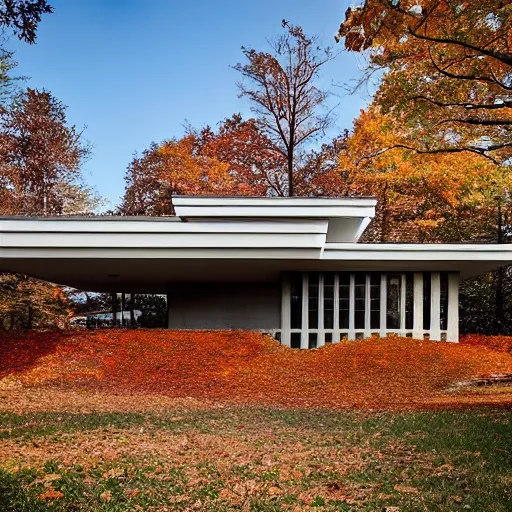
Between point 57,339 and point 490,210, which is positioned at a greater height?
point 490,210

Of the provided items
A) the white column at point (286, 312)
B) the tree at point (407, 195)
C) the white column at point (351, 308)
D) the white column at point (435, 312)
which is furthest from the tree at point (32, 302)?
the white column at point (435, 312)

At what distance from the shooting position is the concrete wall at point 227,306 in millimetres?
18688

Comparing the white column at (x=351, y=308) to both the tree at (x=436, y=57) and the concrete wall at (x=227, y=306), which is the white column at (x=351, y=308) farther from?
the tree at (x=436, y=57)

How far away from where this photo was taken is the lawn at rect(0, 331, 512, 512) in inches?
186

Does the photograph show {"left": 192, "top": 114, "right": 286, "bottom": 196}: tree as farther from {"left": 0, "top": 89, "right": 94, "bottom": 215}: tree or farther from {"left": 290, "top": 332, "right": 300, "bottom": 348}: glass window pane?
{"left": 290, "top": 332, "right": 300, "bottom": 348}: glass window pane

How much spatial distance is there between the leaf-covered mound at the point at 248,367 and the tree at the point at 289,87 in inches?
510

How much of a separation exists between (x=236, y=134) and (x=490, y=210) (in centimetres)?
1313

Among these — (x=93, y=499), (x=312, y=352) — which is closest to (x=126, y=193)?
(x=312, y=352)

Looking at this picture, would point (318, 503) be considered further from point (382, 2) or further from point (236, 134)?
point (236, 134)

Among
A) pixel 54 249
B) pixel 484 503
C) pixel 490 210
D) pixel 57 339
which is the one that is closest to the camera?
pixel 484 503

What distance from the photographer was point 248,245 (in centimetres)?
1368

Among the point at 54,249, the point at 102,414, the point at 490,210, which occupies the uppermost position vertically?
the point at 490,210

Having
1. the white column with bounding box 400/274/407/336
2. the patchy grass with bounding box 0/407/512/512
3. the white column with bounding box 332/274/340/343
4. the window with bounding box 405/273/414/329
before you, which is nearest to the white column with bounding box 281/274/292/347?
the white column with bounding box 332/274/340/343

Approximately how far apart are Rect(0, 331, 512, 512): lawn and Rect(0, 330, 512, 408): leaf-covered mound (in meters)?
0.05
